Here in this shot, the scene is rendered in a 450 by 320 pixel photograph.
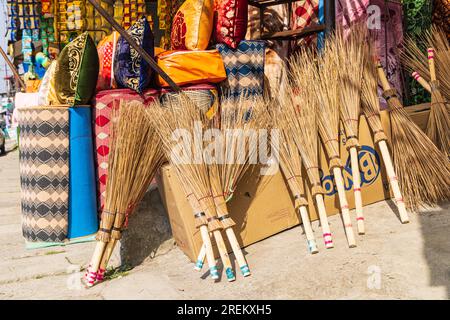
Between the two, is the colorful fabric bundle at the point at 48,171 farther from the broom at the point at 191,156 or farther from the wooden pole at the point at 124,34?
the broom at the point at 191,156

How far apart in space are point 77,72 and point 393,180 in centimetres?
201

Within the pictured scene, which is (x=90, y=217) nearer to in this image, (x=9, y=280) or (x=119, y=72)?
(x=9, y=280)

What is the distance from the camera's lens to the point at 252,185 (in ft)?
8.02

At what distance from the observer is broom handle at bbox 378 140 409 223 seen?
91.9 inches

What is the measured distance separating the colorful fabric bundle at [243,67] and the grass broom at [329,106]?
83 centimetres

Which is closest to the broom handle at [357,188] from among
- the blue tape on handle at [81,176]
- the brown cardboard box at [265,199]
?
the brown cardboard box at [265,199]

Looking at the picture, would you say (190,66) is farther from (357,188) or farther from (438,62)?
(438,62)

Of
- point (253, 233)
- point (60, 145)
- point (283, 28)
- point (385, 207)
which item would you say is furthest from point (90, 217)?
point (283, 28)

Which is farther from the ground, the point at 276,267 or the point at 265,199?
the point at 265,199

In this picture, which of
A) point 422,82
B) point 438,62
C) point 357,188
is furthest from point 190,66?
point 438,62

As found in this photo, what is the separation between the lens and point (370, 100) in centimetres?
256

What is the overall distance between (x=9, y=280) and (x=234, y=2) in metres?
2.34

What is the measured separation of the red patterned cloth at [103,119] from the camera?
2.97m
